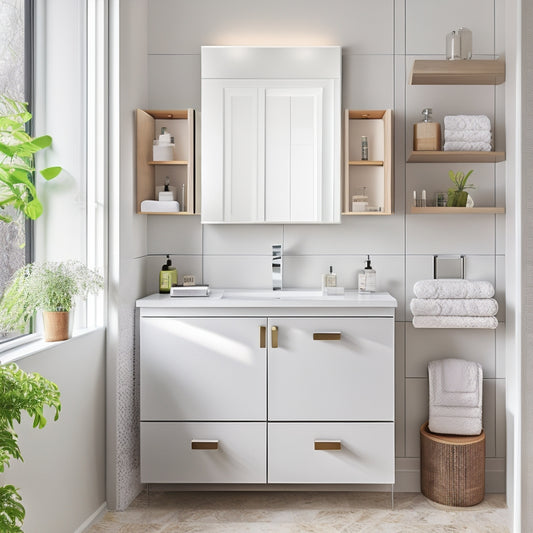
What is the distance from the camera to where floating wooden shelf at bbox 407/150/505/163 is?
2854 millimetres

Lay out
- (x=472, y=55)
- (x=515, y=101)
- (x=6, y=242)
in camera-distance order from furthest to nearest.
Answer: (x=472, y=55) → (x=515, y=101) → (x=6, y=242)

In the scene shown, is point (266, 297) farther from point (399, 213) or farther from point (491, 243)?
point (491, 243)

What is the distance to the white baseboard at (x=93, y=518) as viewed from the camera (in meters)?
2.47

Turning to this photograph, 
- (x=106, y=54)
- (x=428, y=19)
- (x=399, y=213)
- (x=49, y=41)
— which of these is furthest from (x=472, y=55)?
(x=49, y=41)

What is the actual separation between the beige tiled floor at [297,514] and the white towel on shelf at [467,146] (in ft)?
5.52

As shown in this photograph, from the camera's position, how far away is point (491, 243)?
308cm

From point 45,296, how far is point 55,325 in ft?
0.44

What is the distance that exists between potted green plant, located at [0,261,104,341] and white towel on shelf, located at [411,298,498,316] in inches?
60.7

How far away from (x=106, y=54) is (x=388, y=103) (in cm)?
140

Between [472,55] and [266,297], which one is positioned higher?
[472,55]

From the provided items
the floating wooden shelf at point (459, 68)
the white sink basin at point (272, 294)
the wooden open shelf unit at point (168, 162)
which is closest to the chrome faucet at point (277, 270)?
the white sink basin at point (272, 294)

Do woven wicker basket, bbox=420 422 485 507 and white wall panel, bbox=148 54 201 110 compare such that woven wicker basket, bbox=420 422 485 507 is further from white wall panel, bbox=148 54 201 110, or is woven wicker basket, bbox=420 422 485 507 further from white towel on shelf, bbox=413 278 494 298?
white wall panel, bbox=148 54 201 110

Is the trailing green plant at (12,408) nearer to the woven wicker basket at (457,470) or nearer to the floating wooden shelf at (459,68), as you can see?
the woven wicker basket at (457,470)

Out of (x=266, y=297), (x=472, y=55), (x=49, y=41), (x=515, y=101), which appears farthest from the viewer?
(x=472, y=55)
